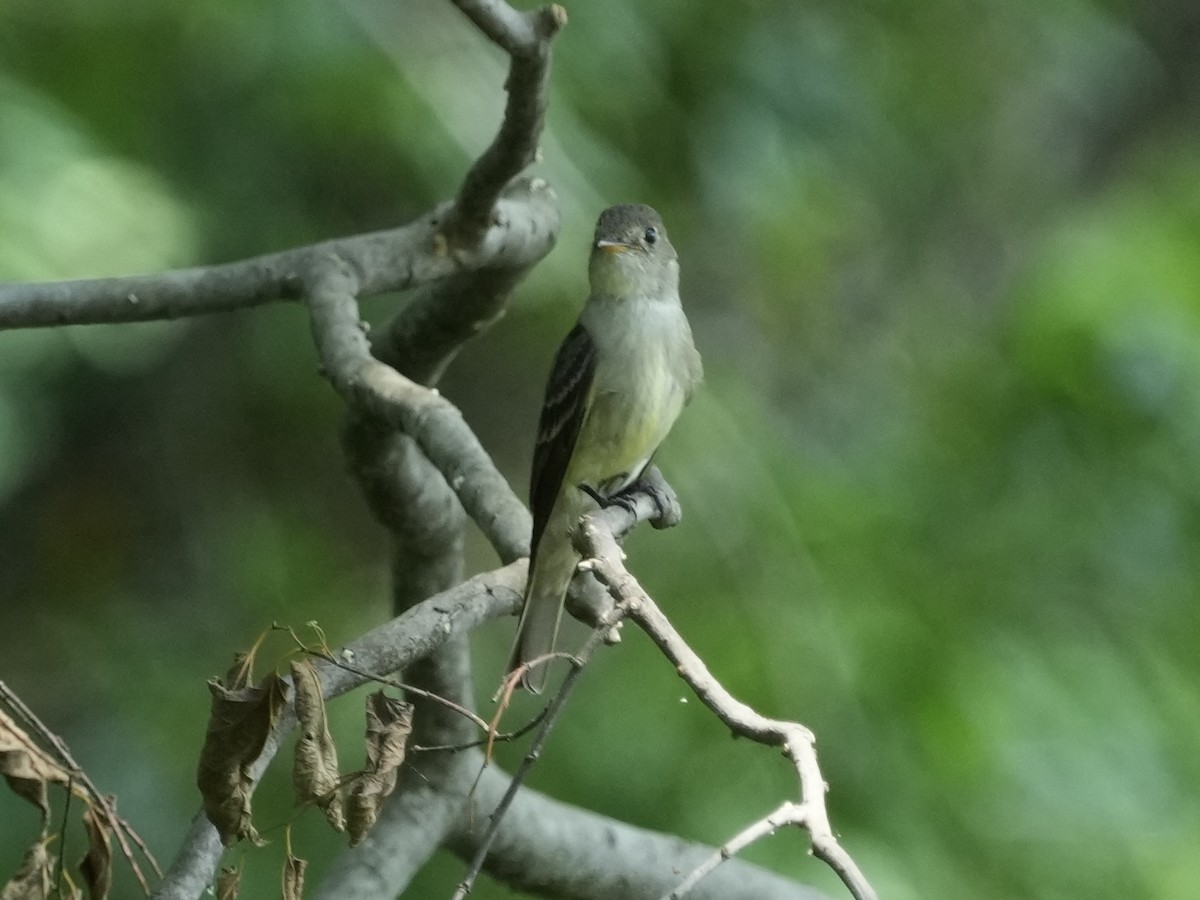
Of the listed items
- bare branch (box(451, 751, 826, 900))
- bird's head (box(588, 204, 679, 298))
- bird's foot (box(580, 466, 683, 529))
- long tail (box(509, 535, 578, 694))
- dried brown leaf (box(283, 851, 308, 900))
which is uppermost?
bird's head (box(588, 204, 679, 298))

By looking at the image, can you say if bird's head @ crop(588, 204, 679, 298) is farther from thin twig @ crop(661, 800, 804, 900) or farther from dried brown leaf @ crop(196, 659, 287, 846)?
thin twig @ crop(661, 800, 804, 900)

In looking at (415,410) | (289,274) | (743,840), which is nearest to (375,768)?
(743,840)

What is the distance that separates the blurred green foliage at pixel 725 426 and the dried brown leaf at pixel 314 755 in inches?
82.8

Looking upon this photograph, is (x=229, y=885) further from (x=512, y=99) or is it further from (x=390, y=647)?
(x=512, y=99)

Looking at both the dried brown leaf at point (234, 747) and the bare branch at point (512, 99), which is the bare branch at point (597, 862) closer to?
the bare branch at point (512, 99)

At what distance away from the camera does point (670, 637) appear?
1652 millimetres

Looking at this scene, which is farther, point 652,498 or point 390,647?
point 652,498

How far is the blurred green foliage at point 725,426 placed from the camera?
386cm

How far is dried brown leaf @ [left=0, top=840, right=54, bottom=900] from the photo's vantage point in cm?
168

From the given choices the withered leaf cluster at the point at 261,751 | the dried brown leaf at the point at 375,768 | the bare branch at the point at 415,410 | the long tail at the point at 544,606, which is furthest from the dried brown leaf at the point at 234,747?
the long tail at the point at 544,606

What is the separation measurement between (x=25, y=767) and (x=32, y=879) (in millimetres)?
124

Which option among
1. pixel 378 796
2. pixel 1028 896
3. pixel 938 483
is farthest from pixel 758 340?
pixel 378 796

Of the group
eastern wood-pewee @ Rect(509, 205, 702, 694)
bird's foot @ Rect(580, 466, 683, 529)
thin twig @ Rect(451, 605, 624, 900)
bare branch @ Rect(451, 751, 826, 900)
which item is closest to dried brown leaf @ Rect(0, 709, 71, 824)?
thin twig @ Rect(451, 605, 624, 900)

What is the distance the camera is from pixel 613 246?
3504mm
